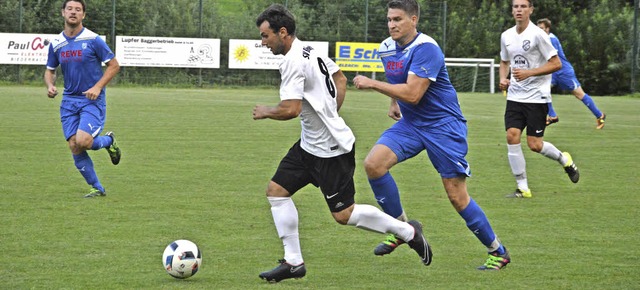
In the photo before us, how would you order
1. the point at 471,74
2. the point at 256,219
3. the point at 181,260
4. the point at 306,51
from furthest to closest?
the point at 471,74
the point at 256,219
the point at 181,260
the point at 306,51

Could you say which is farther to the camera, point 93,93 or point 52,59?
point 52,59

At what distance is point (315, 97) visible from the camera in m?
6.16

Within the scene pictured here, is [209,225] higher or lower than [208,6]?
lower

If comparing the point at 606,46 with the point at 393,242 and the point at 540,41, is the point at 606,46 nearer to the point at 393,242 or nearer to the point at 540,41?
the point at 540,41

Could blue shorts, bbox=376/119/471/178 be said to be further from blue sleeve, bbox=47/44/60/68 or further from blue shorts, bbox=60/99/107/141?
blue sleeve, bbox=47/44/60/68

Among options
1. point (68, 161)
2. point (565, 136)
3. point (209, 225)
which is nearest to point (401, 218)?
point (209, 225)

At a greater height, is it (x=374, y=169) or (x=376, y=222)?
(x=374, y=169)

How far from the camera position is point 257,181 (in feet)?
37.6

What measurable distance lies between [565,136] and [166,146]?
7.43m

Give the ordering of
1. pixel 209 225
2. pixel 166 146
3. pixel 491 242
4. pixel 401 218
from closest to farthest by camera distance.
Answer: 1. pixel 491 242
2. pixel 401 218
3. pixel 209 225
4. pixel 166 146

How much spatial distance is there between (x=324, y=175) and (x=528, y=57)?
4841 millimetres

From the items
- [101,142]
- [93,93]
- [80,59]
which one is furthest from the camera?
[101,142]

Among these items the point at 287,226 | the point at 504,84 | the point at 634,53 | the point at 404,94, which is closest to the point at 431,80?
the point at 404,94

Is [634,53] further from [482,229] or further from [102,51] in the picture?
[482,229]
